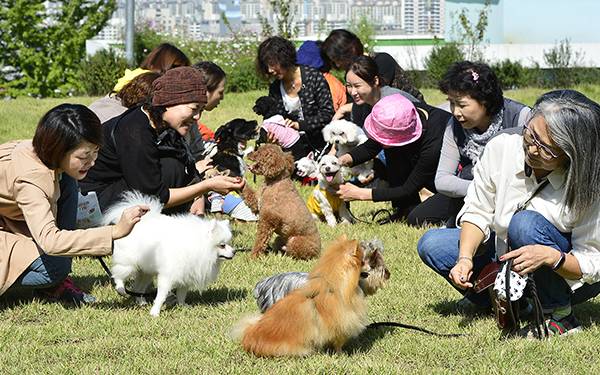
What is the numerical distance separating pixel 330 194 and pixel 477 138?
7.05 feet

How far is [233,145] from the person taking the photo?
6.33m

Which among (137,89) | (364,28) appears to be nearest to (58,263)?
(137,89)

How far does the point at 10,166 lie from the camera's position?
310 cm

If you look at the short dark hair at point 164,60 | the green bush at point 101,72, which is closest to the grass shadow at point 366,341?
the short dark hair at point 164,60

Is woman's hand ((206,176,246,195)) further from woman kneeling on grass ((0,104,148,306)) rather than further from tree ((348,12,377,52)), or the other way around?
tree ((348,12,377,52))

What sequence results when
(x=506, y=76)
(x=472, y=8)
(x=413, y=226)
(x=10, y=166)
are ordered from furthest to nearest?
(x=472, y=8)
(x=506, y=76)
(x=413, y=226)
(x=10, y=166)

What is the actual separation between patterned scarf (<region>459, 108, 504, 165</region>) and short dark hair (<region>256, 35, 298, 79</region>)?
339 centimetres

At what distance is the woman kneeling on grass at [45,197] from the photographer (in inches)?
117

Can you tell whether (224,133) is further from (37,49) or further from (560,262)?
(37,49)

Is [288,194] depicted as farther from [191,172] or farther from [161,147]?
[161,147]

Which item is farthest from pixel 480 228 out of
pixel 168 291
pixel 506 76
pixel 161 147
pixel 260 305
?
pixel 506 76

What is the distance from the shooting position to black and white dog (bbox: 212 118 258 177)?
20.5ft

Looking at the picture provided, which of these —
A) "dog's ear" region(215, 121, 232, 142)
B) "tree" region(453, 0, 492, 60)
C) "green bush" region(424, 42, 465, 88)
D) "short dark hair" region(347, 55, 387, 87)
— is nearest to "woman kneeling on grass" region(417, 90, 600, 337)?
"short dark hair" region(347, 55, 387, 87)

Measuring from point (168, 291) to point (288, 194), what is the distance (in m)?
1.51
